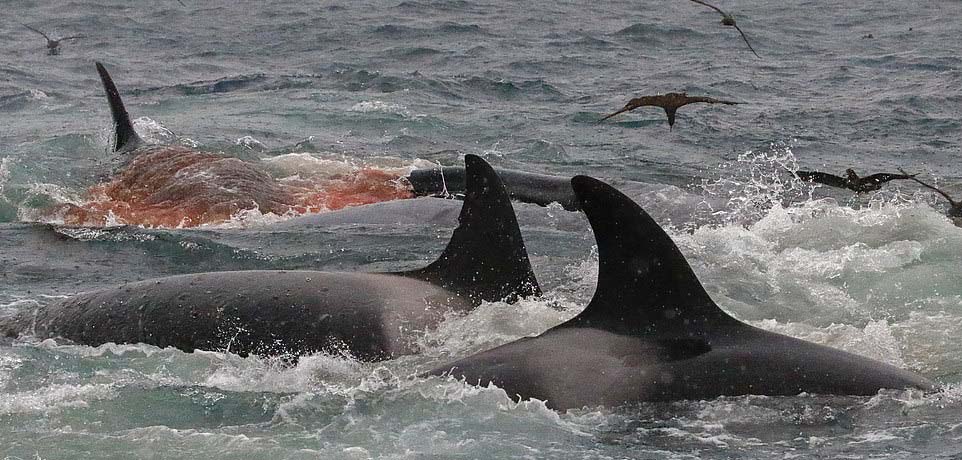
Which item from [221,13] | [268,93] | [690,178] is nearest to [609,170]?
[690,178]

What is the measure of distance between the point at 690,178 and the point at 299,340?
7.99 meters

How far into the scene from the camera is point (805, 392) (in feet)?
17.4

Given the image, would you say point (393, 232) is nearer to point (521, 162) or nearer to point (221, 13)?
point (521, 162)

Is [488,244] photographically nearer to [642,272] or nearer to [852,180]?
[642,272]

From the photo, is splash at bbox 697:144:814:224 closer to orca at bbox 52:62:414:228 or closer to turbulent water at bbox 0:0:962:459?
turbulent water at bbox 0:0:962:459

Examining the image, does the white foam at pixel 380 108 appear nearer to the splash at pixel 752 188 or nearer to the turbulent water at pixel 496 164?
the turbulent water at pixel 496 164

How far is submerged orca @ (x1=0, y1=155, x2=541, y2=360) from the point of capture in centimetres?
620

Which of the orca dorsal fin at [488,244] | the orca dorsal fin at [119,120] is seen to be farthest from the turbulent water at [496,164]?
the orca dorsal fin at [119,120]

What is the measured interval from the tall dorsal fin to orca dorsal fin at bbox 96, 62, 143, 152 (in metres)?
8.90

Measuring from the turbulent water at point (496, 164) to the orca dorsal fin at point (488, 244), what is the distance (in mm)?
159

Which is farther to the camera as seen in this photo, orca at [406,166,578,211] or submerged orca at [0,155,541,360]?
orca at [406,166,578,211]

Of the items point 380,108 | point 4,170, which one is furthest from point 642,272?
point 380,108

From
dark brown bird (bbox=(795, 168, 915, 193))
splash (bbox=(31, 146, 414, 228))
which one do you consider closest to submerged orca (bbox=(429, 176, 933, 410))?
dark brown bird (bbox=(795, 168, 915, 193))

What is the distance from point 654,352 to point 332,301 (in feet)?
5.61
